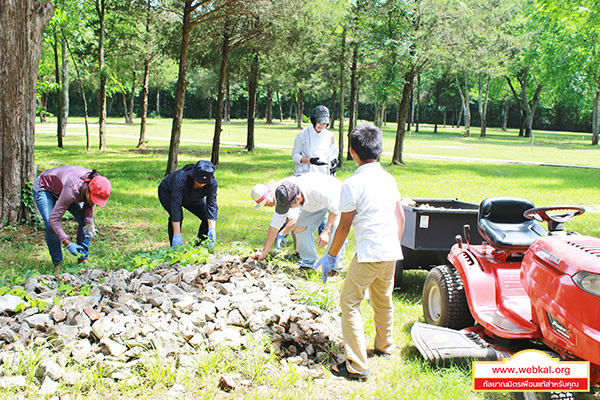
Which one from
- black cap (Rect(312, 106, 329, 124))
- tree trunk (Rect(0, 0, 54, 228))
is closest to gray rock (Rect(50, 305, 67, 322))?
black cap (Rect(312, 106, 329, 124))

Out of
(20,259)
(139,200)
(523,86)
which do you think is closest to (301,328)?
(20,259)

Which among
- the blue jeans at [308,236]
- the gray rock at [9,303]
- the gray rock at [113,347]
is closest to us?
the gray rock at [113,347]

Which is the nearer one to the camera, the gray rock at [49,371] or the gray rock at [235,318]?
the gray rock at [49,371]

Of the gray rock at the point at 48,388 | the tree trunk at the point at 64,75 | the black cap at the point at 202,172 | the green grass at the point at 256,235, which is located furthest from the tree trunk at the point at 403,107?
the gray rock at the point at 48,388

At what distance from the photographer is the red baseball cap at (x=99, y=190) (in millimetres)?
5340

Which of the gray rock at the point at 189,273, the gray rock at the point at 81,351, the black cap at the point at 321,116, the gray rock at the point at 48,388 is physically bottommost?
the gray rock at the point at 48,388

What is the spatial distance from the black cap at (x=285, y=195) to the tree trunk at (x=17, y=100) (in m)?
5.13

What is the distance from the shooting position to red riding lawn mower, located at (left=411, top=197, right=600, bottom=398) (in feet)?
9.87

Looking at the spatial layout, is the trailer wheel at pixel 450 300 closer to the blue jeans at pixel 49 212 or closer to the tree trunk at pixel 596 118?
the blue jeans at pixel 49 212

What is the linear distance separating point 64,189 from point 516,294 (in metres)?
4.62

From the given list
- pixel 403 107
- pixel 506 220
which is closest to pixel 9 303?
pixel 506 220

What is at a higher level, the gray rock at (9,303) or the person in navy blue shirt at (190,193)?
the person in navy blue shirt at (190,193)

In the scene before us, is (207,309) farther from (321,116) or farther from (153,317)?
(321,116)

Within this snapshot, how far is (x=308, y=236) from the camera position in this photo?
6387 millimetres
